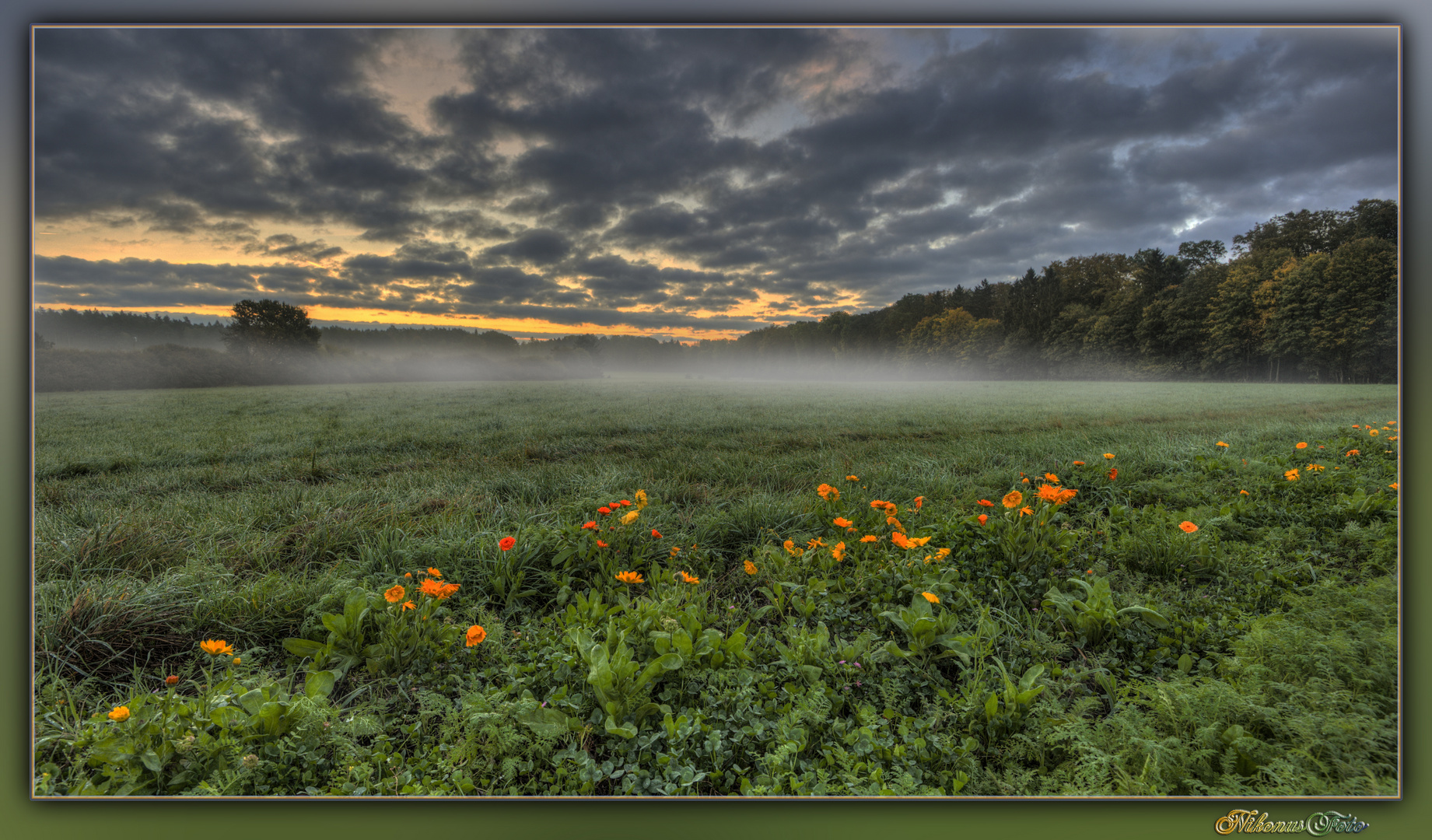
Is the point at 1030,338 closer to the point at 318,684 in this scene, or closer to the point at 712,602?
the point at 712,602

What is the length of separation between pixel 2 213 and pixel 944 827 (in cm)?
571

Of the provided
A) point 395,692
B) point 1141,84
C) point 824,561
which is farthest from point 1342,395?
point 395,692

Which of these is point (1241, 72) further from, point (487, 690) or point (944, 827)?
point (487, 690)

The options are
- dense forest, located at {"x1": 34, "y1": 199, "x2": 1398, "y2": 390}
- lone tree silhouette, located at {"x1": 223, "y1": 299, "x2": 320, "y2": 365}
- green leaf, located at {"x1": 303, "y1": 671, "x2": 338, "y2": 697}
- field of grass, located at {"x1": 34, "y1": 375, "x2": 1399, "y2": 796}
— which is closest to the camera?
field of grass, located at {"x1": 34, "y1": 375, "x2": 1399, "y2": 796}

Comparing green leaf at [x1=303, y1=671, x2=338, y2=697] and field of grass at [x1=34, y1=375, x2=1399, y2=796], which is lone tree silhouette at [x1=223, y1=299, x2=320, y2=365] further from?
green leaf at [x1=303, y1=671, x2=338, y2=697]

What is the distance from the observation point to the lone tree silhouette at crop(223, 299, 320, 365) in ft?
10.3

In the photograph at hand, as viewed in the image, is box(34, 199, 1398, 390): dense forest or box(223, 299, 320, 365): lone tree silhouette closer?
box(34, 199, 1398, 390): dense forest

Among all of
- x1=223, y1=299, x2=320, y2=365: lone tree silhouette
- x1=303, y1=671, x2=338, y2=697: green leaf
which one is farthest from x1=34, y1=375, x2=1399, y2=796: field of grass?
x1=223, y1=299, x2=320, y2=365: lone tree silhouette

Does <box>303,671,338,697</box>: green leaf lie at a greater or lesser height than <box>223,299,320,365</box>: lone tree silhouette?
lesser

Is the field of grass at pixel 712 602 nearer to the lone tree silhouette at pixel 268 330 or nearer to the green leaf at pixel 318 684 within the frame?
the green leaf at pixel 318 684

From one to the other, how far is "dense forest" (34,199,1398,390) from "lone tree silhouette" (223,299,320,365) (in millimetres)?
75

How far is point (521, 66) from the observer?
3.00 meters

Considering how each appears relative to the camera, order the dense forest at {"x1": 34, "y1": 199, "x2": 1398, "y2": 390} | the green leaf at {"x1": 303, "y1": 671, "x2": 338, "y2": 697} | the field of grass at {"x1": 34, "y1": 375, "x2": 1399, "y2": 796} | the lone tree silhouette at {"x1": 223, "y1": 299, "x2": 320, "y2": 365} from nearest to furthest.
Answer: the field of grass at {"x1": 34, "y1": 375, "x2": 1399, "y2": 796}
the green leaf at {"x1": 303, "y1": 671, "x2": 338, "y2": 697}
the dense forest at {"x1": 34, "y1": 199, "x2": 1398, "y2": 390}
the lone tree silhouette at {"x1": 223, "y1": 299, "x2": 320, "y2": 365}

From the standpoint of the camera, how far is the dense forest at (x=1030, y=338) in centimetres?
281
